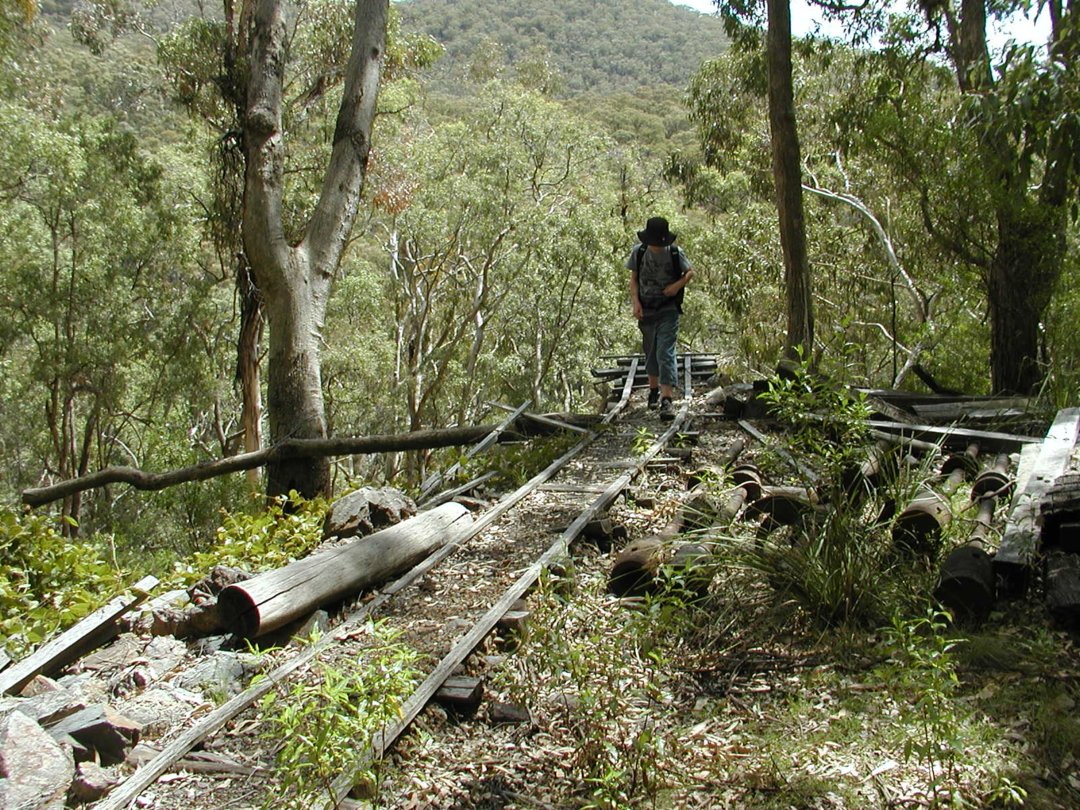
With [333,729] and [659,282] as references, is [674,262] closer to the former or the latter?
[659,282]

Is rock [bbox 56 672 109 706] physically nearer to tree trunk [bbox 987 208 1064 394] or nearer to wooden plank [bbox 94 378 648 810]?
wooden plank [bbox 94 378 648 810]

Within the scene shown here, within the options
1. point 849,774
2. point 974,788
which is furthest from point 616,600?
point 974,788

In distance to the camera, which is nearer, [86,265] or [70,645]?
[70,645]

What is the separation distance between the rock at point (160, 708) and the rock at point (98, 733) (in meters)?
0.21

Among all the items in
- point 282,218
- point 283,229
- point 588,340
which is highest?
point 282,218

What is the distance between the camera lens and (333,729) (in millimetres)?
3055

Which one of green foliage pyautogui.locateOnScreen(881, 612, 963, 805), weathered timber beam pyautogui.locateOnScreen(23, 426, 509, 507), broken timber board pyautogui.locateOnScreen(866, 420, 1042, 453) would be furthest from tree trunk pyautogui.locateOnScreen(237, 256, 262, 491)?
green foliage pyautogui.locateOnScreen(881, 612, 963, 805)

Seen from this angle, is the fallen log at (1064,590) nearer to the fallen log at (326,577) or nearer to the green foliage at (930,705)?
the green foliage at (930,705)

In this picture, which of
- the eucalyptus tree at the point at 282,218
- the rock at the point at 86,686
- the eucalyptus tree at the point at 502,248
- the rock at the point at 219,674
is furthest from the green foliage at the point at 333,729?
the eucalyptus tree at the point at 502,248

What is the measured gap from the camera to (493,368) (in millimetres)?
33531

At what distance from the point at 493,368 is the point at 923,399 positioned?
2482cm

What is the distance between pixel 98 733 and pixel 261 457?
18.3 feet

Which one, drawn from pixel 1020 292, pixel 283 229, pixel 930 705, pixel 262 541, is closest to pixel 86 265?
pixel 283 229

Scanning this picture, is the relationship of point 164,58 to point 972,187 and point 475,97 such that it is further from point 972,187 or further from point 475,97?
point 475,97
